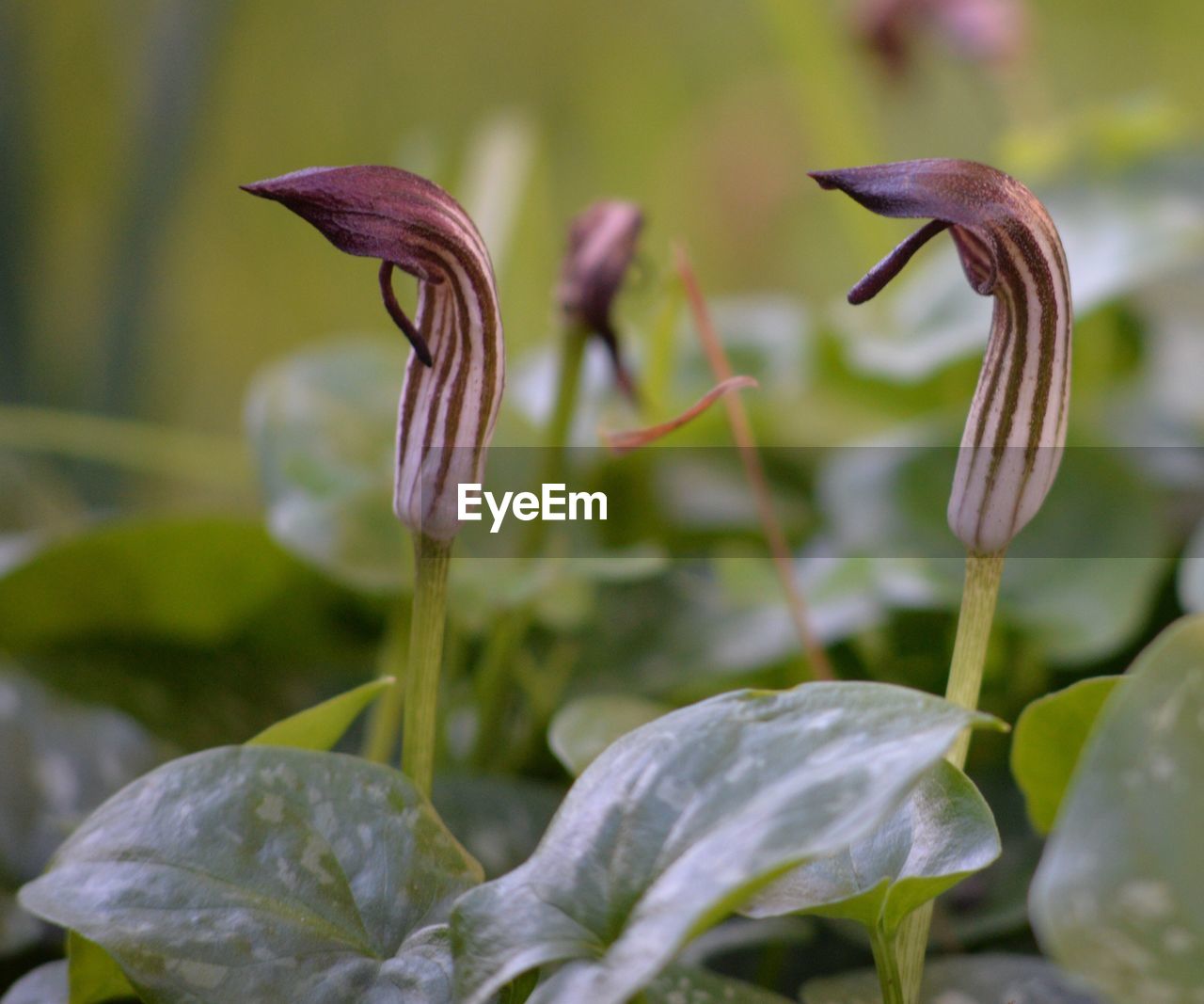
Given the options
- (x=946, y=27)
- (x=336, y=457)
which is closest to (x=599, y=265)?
(x=336, y=457)

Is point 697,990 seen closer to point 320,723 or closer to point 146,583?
point 320,723

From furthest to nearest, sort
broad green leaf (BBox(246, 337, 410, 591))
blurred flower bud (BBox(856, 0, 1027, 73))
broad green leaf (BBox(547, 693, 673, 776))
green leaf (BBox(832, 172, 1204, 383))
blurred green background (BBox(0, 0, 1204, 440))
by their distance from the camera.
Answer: blurred green background (BBox(0, 0, 1204, 440)) → blurred flower bud (BBox(856, 0, 1027, 73)) → green leaf (BBox(832, 172, 1204, 383)) → broad green leaf (BBox(246, 337, 410, 591)) → broad green leaf (BBox(547, 693, 673, 776))

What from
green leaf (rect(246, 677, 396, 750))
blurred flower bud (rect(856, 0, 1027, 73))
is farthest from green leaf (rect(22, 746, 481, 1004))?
blurred flower bud (rect(856, 0, 1027, 73))

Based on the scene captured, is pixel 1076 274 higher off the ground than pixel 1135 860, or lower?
higher

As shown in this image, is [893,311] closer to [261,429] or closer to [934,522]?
[934,522]

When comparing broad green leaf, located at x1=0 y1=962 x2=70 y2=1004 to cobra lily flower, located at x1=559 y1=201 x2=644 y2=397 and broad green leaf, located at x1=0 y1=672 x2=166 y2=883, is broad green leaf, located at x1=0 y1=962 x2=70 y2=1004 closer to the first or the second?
broad green leaf, located at x1=0 y1=672 x2=166 y2=883

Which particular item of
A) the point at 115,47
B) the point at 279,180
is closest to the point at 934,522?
the point at 279,180
